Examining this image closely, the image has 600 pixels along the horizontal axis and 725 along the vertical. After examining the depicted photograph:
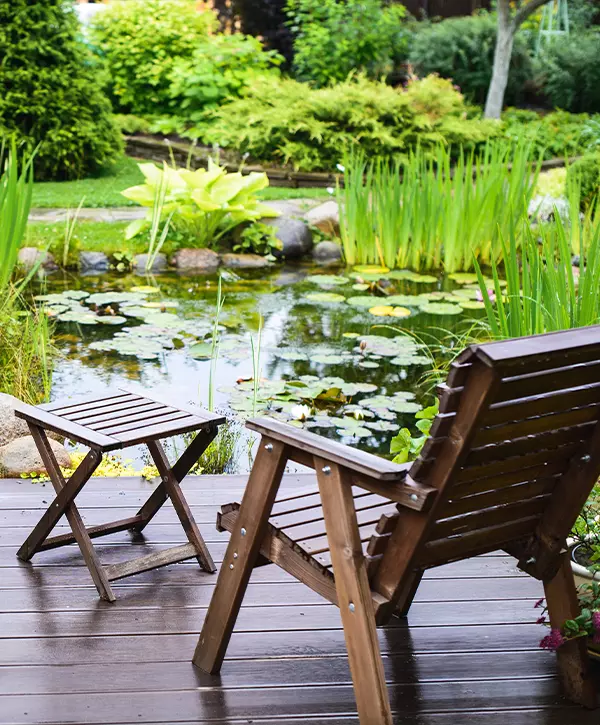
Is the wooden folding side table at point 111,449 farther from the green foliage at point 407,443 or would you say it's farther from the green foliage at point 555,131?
the green foliage at point 555,131

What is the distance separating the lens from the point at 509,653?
243cm

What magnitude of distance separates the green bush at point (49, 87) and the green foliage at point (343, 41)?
4.00 m

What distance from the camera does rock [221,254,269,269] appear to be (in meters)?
8.20

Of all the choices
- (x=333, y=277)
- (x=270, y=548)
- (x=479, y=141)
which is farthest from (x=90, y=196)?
(x=270, y=548)

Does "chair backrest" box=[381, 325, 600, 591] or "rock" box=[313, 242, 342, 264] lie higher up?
"chair backrest" box=[381, 325, 600, 591]

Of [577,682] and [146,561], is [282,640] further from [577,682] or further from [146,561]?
[577,682]

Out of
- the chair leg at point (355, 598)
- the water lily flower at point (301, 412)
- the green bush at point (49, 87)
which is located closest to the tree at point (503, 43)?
the green bush at point (49, 87)

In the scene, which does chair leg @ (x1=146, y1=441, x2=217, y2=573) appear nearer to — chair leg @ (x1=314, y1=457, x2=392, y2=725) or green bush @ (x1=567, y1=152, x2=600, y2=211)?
chair leg @ (x1=314, y1=457, x2=392, y2=725)

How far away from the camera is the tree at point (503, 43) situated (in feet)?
39.9

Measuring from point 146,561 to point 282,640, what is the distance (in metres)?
0.55

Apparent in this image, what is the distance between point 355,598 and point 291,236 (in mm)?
6777

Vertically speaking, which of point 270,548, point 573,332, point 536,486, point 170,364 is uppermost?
point 573,332

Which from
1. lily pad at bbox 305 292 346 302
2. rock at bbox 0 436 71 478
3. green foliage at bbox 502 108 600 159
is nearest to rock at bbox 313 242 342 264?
lily pad at bbox 305 292 346 302

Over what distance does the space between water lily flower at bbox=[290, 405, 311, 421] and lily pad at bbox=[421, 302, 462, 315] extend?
2.23 meters
